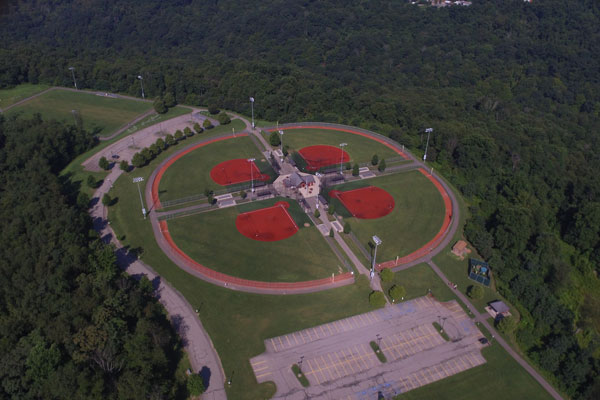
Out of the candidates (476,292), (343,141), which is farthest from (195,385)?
(343,141)

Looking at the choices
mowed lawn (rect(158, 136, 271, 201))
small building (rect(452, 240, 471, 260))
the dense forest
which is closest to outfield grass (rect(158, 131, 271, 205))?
mowed lawn (rect(158, 136, 271, 201))

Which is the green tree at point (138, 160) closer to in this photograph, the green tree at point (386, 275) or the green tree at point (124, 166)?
the green tree at point (124, 166)

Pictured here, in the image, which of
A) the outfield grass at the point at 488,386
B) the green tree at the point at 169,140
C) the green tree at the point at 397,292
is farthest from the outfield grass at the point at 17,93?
the outfield grass at the point at 488,386

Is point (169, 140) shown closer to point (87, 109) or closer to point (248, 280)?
point (87, 109)

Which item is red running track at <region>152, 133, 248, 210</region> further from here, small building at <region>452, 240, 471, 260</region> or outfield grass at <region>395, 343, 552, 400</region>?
outfield grass at <region>395, 343, 552, 400</region>

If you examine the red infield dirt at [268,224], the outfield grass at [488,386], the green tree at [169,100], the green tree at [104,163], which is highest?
the green tree at [169,100]

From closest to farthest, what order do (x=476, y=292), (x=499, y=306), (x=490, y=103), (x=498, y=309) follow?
(x=498, y=309), (x=499, y=306), (x=476, y=292), (x=490, y=103)
